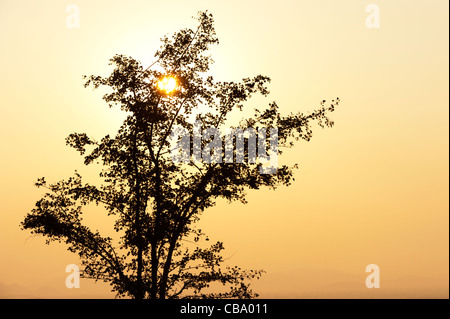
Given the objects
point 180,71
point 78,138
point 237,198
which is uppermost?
point 180,71

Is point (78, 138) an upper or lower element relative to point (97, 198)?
upper

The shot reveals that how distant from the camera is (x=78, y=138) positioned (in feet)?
107

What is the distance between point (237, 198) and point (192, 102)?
15.8ft
